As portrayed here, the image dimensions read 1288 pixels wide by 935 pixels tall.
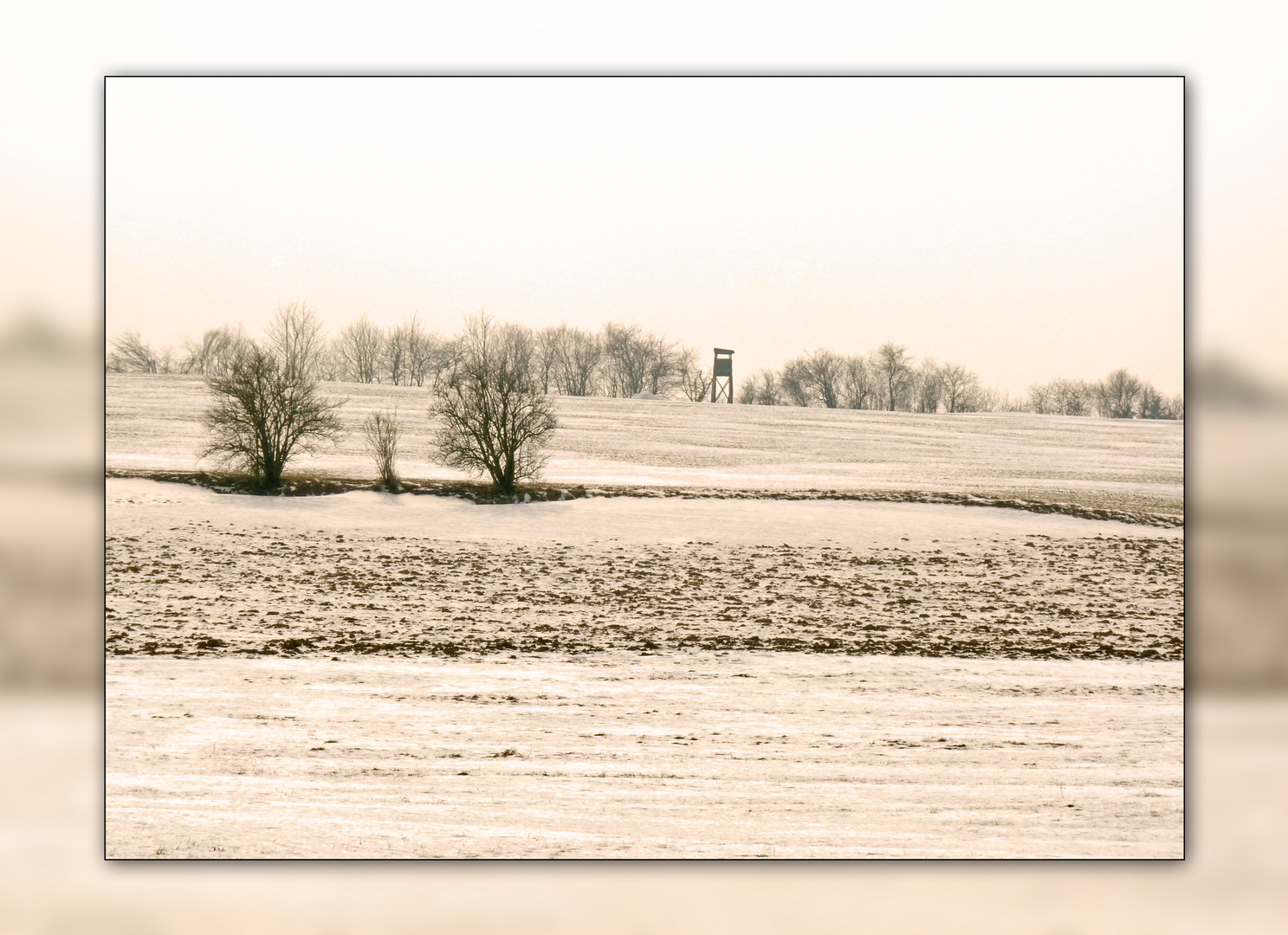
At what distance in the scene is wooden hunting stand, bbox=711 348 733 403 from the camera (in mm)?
5113

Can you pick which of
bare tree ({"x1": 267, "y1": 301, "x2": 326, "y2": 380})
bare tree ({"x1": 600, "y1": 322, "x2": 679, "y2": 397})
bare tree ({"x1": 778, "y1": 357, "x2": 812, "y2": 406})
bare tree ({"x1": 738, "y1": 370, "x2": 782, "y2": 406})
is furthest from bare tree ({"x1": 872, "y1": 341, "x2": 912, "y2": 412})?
bare tree ({"x1": 267, "y1": 301, "x2": 326, "y2": 380})

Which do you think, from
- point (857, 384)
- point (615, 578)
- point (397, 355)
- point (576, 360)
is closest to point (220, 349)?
point (397, 355)

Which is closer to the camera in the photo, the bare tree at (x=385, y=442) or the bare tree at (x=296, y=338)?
the bare tree at (x=296, y=338)

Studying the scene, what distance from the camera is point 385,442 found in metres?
5.20

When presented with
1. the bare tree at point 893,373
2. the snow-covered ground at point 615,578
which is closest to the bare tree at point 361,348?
the snow-covered ground at point 615,578

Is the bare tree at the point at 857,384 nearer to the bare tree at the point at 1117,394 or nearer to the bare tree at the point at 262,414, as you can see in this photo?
the bare tree at the point at 1117,394

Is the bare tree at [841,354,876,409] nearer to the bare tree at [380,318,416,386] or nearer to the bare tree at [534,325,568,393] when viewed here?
the bare tree at [534,325,568,393]

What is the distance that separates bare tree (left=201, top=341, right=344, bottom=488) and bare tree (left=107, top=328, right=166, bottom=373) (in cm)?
28

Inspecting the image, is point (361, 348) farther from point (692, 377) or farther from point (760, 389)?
point (760, 389)

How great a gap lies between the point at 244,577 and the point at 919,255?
355cm

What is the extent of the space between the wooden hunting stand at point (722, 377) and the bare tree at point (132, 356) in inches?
99.9

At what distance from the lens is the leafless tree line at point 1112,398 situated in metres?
4.84

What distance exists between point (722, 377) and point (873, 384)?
2.48 ft
